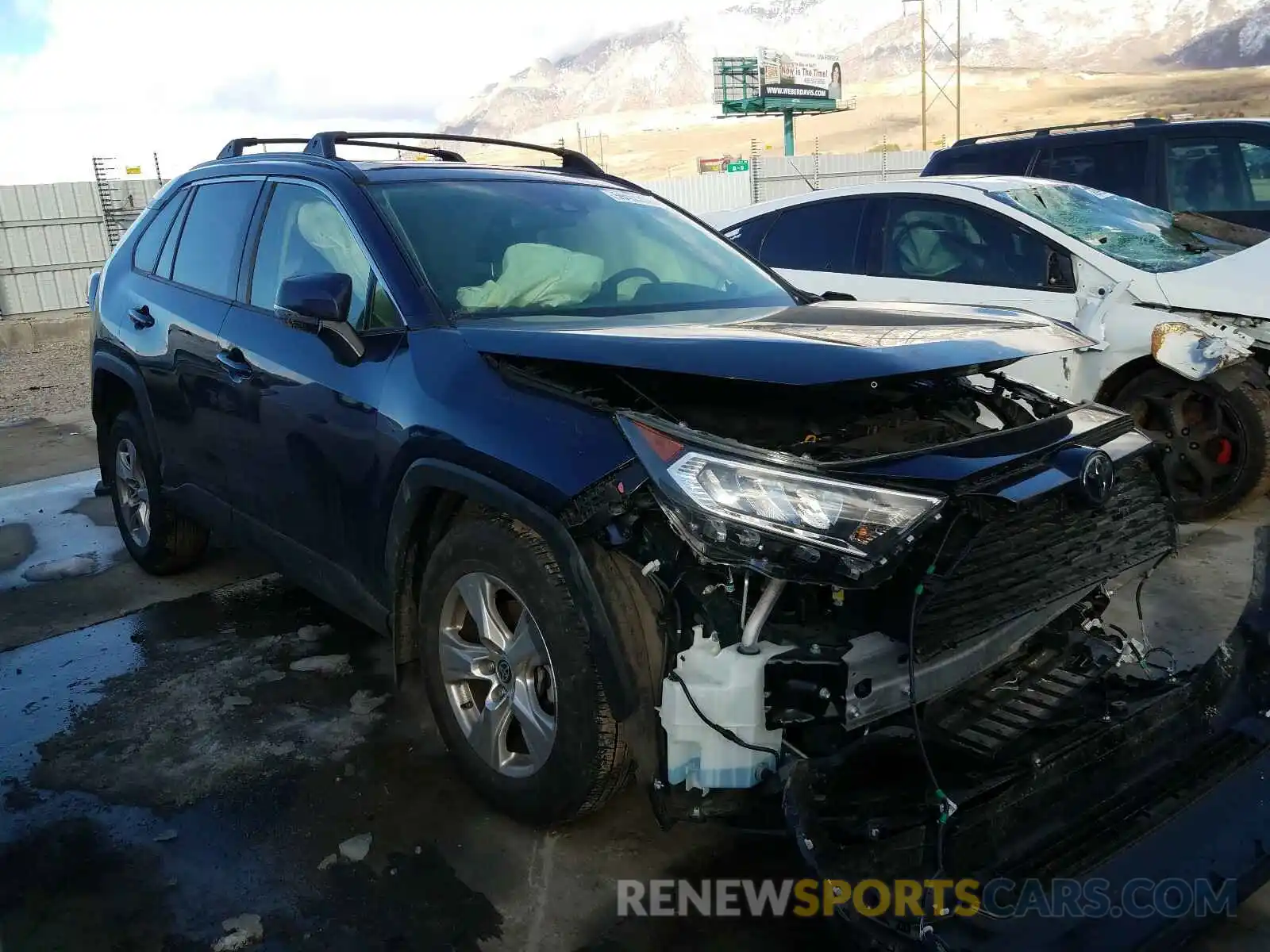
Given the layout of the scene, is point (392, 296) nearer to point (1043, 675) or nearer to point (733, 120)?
point (1043, 675)

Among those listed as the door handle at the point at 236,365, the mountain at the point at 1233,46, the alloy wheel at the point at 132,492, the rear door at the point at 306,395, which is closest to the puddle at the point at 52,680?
the alloy wheel at the point at 132,492

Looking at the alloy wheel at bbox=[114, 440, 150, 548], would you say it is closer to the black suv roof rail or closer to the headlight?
the headlight

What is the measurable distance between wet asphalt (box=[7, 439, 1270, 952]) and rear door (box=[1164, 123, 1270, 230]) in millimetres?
4255

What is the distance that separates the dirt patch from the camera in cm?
328

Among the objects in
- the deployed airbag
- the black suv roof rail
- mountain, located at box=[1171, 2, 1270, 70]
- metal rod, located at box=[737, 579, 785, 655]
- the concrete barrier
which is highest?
mountain, located at box=[1171, 2, 1270, 70]

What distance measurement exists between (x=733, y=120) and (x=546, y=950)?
486 feet

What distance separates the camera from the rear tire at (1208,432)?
5.04 metres

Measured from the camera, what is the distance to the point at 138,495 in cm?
496

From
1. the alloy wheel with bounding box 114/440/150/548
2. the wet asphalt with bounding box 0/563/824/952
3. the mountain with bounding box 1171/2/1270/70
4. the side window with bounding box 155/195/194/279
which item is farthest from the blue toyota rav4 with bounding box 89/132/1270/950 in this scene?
the mountain with bounding box 1171/2/1270/70

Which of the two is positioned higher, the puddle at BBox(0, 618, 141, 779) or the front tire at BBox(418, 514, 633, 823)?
the front tire at BBox(418, 514, 633, 823)

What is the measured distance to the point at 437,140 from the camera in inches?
175

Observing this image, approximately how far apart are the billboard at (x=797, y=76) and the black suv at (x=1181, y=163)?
5302 cm

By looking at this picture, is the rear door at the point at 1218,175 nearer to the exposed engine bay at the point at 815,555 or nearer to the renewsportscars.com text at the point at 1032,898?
the exposed engine bay at the point at 815,555

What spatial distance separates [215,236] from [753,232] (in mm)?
3765
